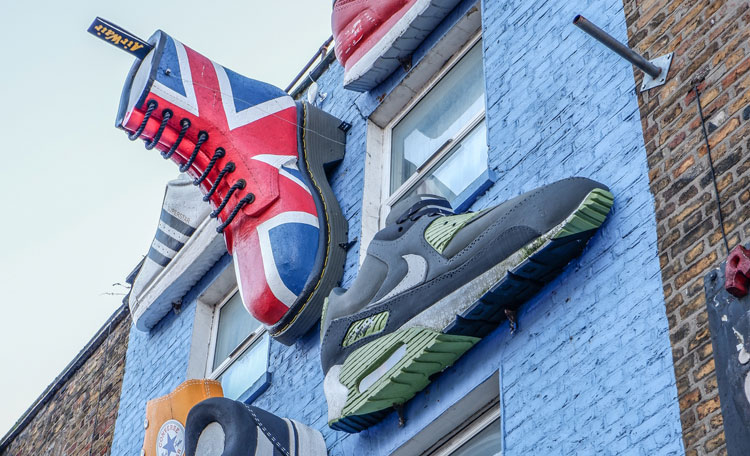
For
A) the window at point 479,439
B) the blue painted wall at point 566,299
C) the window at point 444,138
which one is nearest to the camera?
the blue painted wall at point 566,299

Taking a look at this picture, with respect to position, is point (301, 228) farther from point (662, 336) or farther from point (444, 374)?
point (662, 336)

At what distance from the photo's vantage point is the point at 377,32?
870 cm

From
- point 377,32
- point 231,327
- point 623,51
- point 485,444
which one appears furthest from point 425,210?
point 231,327

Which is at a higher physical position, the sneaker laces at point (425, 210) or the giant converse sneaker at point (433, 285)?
the sneaker laces at point (425, 210)

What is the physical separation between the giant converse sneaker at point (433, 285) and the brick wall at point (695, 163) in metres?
0.40

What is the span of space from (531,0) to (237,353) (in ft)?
11.6

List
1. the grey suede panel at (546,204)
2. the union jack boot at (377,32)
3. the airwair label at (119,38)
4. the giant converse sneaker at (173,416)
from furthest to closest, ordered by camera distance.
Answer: the airwair label at (119,38)
the union jack boot at (377,32)
the giant converse sneaker at (173,416)
the grey suede panel at (546,204)

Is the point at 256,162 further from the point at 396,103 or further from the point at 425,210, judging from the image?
the point at 425,210

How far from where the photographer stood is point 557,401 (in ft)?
18.2

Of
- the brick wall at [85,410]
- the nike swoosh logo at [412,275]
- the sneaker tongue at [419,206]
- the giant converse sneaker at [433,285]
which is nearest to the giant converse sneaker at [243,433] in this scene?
the giant converse sneaker at [433,285]

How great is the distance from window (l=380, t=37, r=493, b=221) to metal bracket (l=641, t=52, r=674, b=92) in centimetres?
140

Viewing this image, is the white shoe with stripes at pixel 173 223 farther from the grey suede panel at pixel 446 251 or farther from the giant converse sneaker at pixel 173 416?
the grey suede panel at pixel 446 251

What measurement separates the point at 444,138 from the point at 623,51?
7.85 ft

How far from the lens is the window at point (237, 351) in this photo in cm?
891
